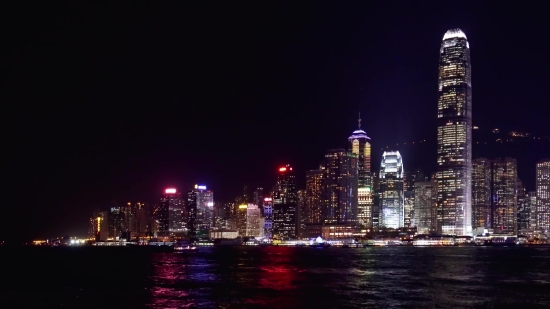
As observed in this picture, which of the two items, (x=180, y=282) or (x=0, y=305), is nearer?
(x=0, y=305)

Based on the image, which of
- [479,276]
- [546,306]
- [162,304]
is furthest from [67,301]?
[479,276]

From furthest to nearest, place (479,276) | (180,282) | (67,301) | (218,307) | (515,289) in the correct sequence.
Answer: (479,276) → (180,282) → (515,289) → (67,301) → (218,307)

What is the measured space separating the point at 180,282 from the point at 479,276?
111ft

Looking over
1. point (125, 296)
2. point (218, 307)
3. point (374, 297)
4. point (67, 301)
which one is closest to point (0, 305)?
point (67, 301)

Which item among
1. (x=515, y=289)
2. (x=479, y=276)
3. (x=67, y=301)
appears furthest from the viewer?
(x=479, y=276)

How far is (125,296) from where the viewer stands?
56.5 m

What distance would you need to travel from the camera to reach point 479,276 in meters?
75.8

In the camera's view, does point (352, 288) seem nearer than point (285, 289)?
No

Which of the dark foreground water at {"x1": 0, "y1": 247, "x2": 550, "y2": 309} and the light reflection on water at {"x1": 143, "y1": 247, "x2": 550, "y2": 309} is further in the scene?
the dark foreground water at {"x1": 0, "y1": 247, "x2": 550, "y2": 309}

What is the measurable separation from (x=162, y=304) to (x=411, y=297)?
20.1 m

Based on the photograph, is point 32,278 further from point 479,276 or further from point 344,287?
point 479,276

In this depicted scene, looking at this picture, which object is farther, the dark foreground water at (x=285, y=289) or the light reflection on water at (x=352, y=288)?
the dark foreground water at (x=285, y=289)

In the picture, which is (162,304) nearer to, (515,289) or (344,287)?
(344,287)

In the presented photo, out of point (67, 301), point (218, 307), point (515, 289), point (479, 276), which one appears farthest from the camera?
point (479, 276)
